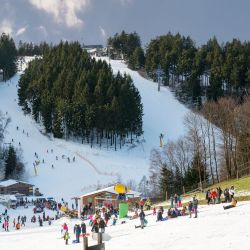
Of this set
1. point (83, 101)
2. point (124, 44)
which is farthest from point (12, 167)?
point (124, 44)

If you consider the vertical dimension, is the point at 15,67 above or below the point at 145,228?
above

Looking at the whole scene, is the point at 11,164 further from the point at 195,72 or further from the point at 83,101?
the point at 195,72

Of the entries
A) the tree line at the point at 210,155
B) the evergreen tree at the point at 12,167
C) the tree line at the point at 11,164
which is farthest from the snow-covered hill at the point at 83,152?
the tree line at the point at 210,155

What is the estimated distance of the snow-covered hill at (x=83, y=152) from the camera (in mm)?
63375

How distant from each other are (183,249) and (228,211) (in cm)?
951

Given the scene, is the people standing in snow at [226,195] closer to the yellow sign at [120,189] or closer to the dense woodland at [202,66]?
the yellow sign at [120,189]

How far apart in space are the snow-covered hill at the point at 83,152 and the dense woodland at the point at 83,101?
2.40 metres

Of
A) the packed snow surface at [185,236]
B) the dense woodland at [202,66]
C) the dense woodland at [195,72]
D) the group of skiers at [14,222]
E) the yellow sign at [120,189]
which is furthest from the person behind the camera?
the dense woodland at [202,66]

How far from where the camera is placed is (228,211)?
26750mm

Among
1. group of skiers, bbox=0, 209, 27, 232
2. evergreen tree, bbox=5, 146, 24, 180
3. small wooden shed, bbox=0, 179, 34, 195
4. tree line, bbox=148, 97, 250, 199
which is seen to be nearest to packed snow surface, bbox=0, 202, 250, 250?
group of skiers, bbox=0, 209, 27, 232

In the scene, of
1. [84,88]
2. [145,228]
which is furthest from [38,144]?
[145,228]

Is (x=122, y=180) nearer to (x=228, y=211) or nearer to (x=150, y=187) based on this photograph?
(x=150, y=187)

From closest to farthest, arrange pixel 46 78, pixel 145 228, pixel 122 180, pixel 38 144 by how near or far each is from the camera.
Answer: pixel 145 228 → pixel 122 180 → pixel 38 144 → pixel 46 78

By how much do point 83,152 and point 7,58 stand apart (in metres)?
41.4
